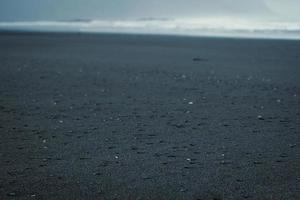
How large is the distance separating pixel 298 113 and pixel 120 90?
420 centimetres

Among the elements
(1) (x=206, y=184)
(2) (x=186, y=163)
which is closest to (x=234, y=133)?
(2) (x=186, y=163)

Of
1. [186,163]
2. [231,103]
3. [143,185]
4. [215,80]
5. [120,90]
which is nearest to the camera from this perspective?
[143,185]

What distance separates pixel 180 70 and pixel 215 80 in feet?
9.50

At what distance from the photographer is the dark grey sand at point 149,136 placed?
5.35 meters

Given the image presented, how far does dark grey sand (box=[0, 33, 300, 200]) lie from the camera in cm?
535

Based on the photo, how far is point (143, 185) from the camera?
5.39 m

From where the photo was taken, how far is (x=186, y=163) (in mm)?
6129

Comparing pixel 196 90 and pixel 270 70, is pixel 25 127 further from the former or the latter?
pixel 270 70

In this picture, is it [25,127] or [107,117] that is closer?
[25,127]

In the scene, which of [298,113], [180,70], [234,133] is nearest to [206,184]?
[234,133]

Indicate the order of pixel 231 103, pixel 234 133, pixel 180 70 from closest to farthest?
pixel 234 133
pixel 231 103
pixel 180 70

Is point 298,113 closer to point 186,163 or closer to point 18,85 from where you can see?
point 186,163

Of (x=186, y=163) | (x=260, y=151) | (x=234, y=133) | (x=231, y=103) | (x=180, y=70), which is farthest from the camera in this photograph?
(x=180, y=70)

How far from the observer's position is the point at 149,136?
745 cm
